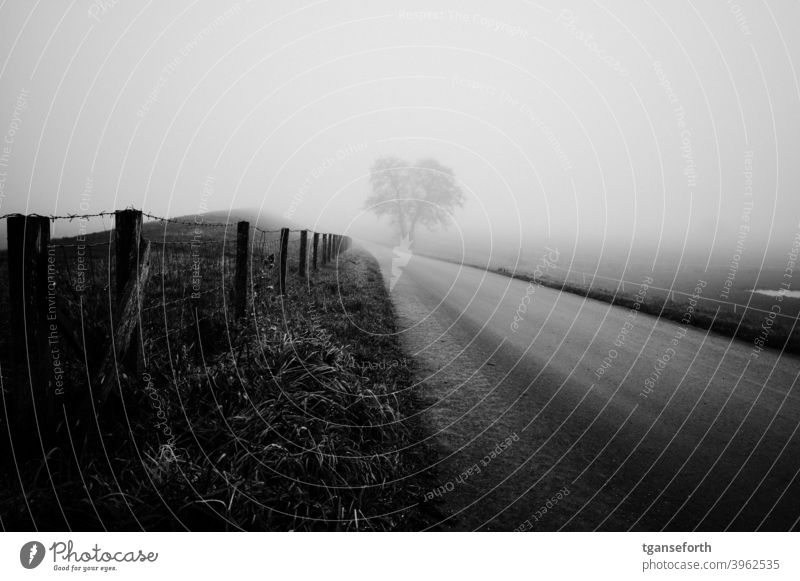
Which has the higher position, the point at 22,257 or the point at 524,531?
the point at 22,257

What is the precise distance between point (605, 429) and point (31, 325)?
5230mm

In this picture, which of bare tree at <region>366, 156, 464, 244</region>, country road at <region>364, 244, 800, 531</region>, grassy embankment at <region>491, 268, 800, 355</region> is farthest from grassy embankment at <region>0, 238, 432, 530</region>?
bare tree at <region>366, 156, 464, 244</region>

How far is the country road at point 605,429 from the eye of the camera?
8.67 feet

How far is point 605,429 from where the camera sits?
12.3 feet

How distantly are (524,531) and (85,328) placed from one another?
3756 millimetres

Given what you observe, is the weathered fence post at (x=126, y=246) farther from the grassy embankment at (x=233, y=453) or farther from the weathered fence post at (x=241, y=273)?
the weathered fence post at (x=241, y=273)

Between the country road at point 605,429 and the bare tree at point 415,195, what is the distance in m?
47.4

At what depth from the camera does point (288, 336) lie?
493 cm

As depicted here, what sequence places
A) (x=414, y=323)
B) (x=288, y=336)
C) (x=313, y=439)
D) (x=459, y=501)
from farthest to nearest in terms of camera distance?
(x=414, y=323) → (x=288, y=336) → (x=313, y=439) → (x=459, y=501)

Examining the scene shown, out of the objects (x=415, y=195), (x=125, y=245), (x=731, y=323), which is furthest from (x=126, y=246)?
(x=415, y=195)

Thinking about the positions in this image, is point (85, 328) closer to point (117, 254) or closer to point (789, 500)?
point (117, 254)
